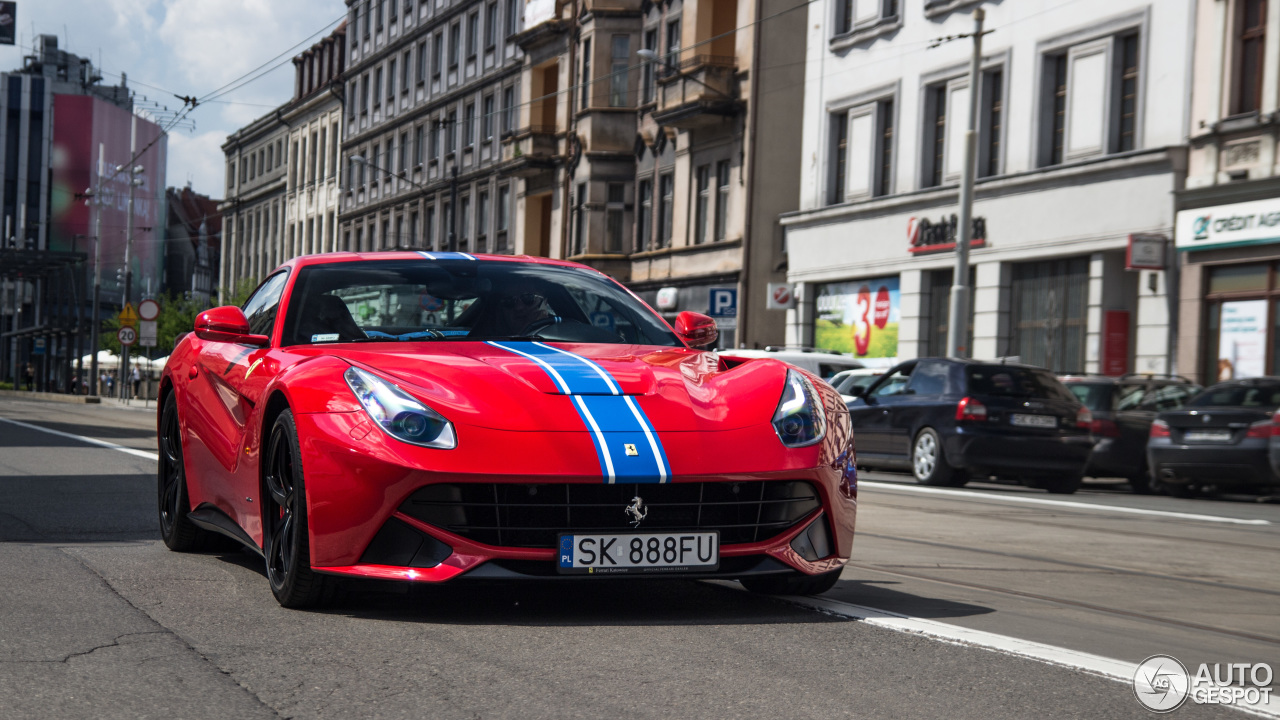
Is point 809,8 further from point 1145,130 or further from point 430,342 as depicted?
point 430,342

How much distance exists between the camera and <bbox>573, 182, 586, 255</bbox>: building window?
45562 mm

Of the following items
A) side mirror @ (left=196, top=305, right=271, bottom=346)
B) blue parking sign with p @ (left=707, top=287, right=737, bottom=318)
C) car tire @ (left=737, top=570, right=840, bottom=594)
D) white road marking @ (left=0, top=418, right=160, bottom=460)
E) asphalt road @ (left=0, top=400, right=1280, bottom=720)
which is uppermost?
blue parking sign with p @ (left=707, top=287, right=737, bottom=318)

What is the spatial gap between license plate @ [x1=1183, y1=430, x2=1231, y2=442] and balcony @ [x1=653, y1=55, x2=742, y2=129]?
69.8ft

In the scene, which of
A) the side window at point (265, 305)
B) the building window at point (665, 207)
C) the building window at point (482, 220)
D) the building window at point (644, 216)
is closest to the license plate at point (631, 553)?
the side window at point (265, 305)

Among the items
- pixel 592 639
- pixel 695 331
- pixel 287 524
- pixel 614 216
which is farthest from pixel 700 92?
pixel 592 639

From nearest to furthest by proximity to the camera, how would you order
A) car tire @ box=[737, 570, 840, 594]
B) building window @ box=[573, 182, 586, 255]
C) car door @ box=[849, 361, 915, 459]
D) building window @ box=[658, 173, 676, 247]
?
car tire @ box=[737, 570, 840, 594] < car door @ box=[849, 361, 915, 459] < building window @ box=[658, 173, 676, 247] < building window @ box=[573, 182, 586, 255]

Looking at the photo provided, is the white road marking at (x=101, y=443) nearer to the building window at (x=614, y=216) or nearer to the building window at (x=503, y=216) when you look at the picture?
the building window at (x=614, y=216)

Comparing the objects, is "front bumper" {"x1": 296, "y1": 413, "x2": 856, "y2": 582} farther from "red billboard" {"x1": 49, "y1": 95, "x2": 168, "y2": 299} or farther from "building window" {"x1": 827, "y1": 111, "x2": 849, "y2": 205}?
"red billboard" {"x1": 49, "y1": 95, "x2": 168, "y2": 299}

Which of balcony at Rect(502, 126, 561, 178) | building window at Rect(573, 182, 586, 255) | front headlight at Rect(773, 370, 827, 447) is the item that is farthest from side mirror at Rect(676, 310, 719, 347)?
balcony at Rect(502, 126, 561, 178)

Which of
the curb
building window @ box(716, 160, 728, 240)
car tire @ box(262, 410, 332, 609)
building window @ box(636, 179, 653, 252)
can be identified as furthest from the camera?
the curb

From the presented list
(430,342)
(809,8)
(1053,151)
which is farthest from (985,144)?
(430,342)

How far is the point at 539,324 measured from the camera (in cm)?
643

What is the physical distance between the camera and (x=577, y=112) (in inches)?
1805

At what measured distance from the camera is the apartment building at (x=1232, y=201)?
2353 centimetres
